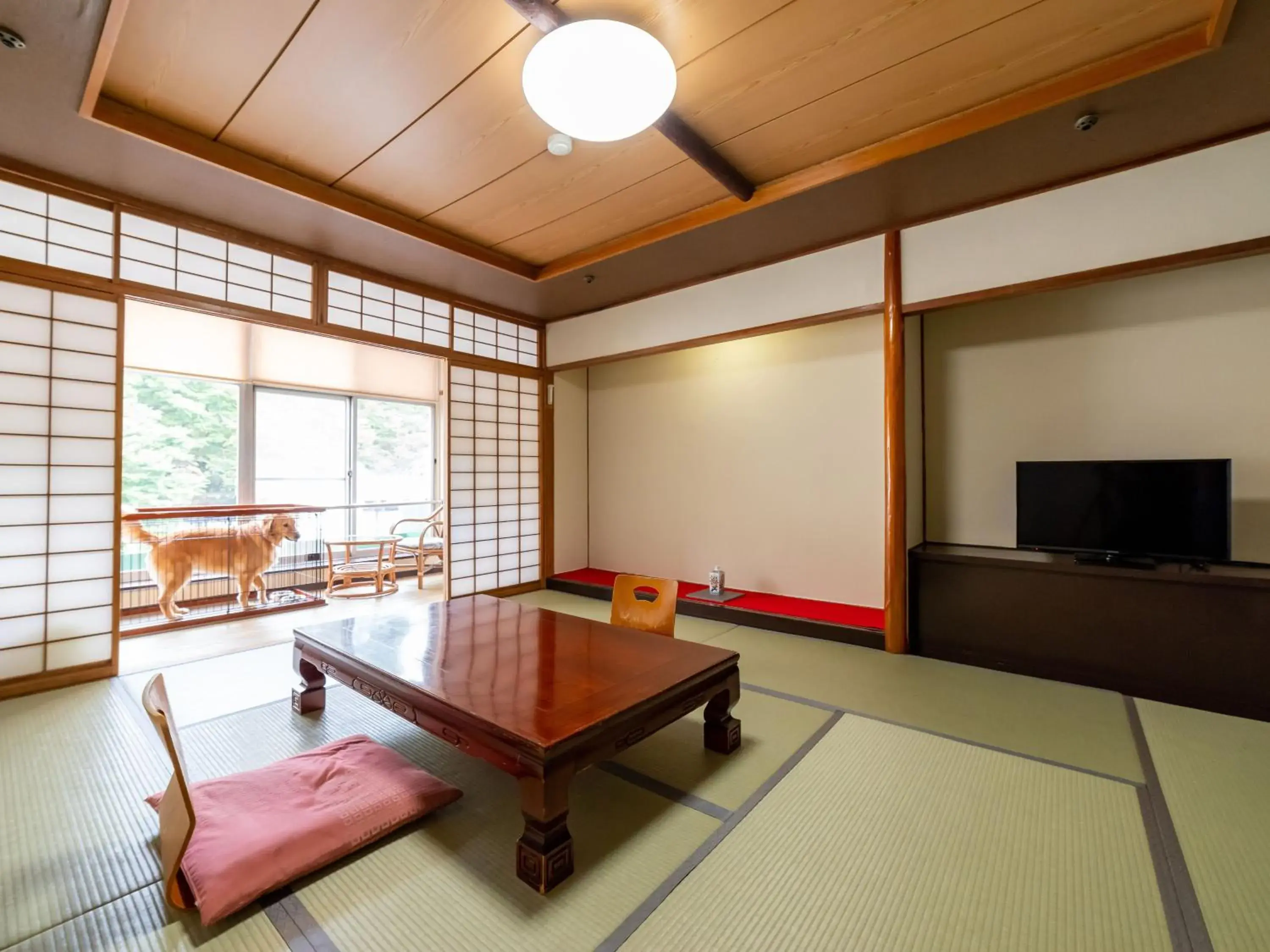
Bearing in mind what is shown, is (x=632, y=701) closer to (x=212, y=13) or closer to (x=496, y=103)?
(x=496, y=103)

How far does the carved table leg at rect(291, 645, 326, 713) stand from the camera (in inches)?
96.8

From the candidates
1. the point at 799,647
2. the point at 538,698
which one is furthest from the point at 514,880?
the point at 799,647

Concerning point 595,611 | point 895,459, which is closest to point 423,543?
point 595,611

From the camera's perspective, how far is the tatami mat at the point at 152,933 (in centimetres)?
124

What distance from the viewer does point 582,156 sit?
2621 millimetres

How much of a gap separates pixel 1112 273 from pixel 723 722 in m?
2.79

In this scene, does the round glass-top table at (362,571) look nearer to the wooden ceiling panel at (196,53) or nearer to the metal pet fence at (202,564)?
the metal pet fence at (202,564)

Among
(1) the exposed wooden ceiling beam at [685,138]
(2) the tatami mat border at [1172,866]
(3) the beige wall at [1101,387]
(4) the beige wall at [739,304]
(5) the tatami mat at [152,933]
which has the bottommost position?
(5) the tatami mat at [152,933]

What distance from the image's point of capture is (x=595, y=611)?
4359 mm

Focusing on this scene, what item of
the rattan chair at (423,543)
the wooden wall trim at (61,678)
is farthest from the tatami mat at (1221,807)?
the rattan chair at (423,543)

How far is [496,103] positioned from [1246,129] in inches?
125

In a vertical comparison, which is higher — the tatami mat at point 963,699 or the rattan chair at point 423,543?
the rattan chair at point 423,543

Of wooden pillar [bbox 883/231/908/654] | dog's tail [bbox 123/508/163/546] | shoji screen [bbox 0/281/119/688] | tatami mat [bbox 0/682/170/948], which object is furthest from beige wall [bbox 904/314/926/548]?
dog's tail [bbox 123/508/163/546]

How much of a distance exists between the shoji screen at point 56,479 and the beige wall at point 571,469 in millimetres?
3235
